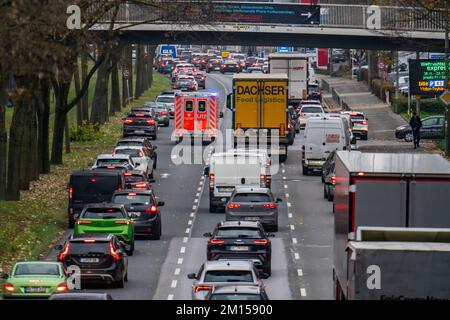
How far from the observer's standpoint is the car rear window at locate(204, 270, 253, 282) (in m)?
26.5

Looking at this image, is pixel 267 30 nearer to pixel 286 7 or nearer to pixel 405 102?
pixel 286 7

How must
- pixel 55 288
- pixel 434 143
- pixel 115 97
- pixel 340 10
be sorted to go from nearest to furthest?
pixel 55 288
pixel 434 143
pixel 340 10
pixel 115 97

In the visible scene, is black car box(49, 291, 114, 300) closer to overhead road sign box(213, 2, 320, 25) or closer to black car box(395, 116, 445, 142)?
black car box(395, 116, 445, 142)

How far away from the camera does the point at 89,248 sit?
31.9 m

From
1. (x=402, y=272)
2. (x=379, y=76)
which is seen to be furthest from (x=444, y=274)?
(x=379, y=76)

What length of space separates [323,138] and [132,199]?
16.2 m

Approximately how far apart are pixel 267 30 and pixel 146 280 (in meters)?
43.3

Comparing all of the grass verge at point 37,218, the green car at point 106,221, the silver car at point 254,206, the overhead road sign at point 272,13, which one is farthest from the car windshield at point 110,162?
the overhead road sign at point 272,13

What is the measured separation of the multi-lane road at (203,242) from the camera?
32.8 metres

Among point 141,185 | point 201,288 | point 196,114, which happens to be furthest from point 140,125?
point 201,288

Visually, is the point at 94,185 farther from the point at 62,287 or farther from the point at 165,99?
the point at 165,99

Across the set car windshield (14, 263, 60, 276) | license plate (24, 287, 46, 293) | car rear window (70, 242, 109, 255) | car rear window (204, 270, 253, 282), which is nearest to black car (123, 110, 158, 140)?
car rear window (70, 242, 109, 255)

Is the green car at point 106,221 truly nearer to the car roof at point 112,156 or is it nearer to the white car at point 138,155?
the car roof at point 112,156

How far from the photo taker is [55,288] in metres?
28.7
